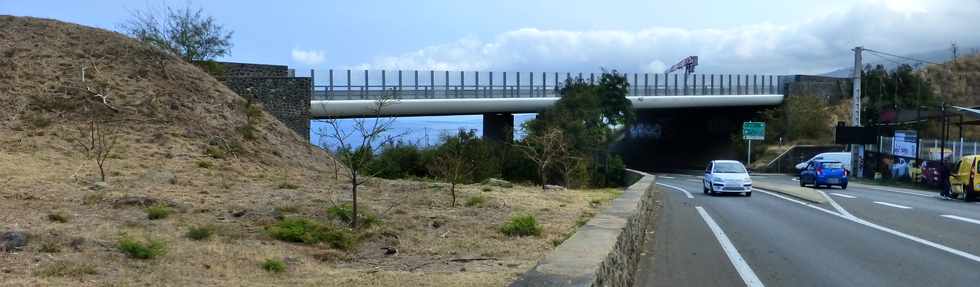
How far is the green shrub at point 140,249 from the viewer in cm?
769

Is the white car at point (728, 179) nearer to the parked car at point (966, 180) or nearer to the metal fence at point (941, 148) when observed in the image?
the parked car at point (966, 180)

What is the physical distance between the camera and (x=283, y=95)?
3269 cm

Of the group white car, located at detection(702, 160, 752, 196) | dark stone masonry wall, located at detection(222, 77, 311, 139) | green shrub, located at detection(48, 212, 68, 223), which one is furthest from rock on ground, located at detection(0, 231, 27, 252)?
white car, located at detection(702, 160, 752, 196)

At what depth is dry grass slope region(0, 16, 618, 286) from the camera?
7551 mm

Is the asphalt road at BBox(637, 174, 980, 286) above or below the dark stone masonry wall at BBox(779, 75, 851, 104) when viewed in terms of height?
below

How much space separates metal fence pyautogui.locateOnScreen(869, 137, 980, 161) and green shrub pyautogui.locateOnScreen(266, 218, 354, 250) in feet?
113

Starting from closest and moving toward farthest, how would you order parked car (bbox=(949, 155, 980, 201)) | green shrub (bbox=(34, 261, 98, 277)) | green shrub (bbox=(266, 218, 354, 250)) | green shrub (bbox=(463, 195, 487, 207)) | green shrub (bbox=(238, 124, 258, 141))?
green shrub (bbox=(34, 261, 98, 277))
green shrub (bbox=(266, 218, 354, 250))
green shrub (bbox=(463, 195, 487, 207))
green shrub (bbox=(238, 124, 258, 141))
parked car (bbox=(949, 155, 980, 201))

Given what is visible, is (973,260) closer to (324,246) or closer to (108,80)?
(324,246)

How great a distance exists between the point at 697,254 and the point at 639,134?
266ft

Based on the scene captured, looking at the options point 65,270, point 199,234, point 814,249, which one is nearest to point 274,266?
point 65,270

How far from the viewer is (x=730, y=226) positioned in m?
16.3

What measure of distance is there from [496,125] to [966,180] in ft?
124

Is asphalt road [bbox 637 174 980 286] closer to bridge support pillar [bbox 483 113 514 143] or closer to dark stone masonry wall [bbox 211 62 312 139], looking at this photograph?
dark stone masonry wall [bbox 211 62 312 139]

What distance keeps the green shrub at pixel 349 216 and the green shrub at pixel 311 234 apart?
758 mm
